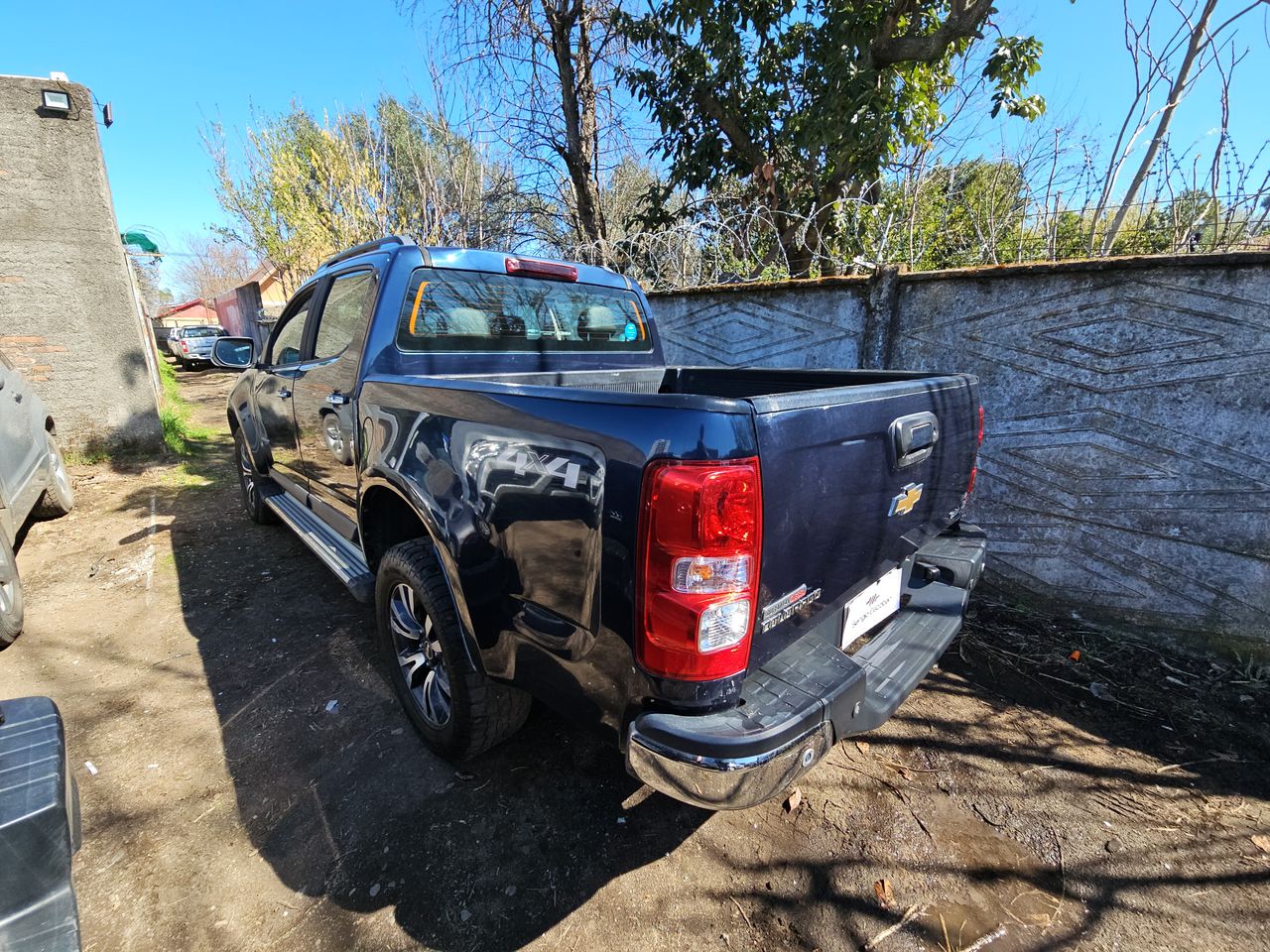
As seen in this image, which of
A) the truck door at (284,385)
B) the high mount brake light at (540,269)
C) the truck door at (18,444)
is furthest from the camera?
the truck door at (18,444)

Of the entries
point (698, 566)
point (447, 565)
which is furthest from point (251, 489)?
point (698, 566)

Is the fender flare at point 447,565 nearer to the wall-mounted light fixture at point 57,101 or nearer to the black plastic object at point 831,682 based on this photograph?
the black plastic object at point 831,682

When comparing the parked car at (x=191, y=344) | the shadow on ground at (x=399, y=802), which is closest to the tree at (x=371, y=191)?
the parked car at (x=191, y=344)

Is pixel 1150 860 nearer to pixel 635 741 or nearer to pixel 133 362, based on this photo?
pixel 635 741

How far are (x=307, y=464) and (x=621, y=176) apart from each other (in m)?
11.0

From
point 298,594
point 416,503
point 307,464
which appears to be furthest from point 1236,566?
point 298,594

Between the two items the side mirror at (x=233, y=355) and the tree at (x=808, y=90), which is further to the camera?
the tree at (x=808, y=90)

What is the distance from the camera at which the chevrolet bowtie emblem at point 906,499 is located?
5.81 ft

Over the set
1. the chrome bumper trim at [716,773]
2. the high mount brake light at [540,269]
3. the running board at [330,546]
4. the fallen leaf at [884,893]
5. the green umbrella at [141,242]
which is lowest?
the fallen leaf at [884,893]

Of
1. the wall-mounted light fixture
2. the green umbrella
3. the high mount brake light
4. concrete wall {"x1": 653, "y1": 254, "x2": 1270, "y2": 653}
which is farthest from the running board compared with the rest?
the green umbrella

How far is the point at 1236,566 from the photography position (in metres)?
2.84

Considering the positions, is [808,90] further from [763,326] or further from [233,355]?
[233,355]

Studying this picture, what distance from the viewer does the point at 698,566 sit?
4.20 feet

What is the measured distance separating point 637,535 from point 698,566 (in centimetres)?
16
